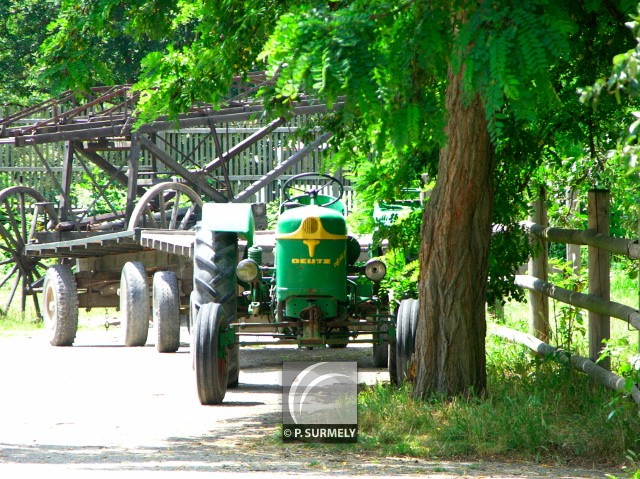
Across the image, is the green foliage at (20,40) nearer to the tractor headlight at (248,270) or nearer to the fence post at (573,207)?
the fence post at (573,207)

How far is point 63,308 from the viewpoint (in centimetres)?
1291

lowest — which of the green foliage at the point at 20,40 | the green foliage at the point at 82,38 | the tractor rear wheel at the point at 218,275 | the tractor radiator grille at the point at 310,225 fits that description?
the tractor rear wheel at the point at 218,275

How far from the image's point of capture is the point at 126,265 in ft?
42.1

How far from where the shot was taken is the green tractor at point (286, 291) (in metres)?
8.41

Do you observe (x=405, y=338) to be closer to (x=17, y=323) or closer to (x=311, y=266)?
(x=311, y=266)

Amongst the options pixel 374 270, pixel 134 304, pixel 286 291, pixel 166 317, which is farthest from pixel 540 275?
pixel 134 304

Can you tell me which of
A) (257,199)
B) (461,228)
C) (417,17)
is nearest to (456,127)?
(461,228)

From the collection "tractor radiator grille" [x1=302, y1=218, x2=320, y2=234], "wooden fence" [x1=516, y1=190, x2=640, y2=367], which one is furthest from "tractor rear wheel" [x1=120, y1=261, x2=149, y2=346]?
"wooden fence" [x1=516, y1=190, x2=640, y2=367]

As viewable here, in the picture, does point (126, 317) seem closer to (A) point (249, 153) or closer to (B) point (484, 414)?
(B) point (484, 414)

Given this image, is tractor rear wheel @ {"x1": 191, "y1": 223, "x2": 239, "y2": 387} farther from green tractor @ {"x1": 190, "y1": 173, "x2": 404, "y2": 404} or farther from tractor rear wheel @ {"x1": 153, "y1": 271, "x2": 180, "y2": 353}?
tractor rear wheel @ {"x1": 153, "y1": 271, "x2": 180, "y2": 353}

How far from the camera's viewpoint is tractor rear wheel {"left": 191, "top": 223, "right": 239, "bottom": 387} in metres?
9.02

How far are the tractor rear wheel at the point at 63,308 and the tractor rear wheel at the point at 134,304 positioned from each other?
0.66 meters

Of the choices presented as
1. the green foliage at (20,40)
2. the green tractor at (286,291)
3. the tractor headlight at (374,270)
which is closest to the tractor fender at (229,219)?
the green tractor at (286,291)

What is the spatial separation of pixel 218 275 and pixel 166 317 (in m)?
3.12
